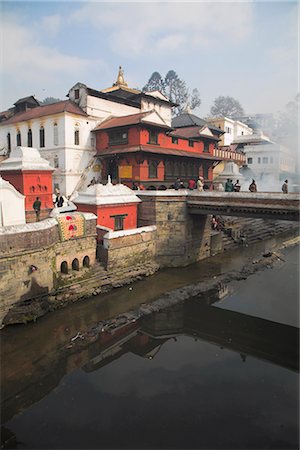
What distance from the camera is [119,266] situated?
57.2 ft

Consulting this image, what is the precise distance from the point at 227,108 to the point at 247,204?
83082mm

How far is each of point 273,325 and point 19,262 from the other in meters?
10.5

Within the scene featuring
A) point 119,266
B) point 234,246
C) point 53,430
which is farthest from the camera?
point 234,246

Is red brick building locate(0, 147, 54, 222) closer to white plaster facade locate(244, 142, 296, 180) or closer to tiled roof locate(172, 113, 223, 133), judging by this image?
tiled roof locate(172, 113, 223, 133)

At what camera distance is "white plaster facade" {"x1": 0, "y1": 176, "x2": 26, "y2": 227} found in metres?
15.1

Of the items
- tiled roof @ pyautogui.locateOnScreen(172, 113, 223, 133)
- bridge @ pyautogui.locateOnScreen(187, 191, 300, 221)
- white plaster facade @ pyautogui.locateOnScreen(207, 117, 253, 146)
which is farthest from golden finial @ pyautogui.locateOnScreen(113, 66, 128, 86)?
bridge @ pyautogui.locateOnScreen(187, 191, 300, 221)

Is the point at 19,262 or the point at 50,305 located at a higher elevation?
the point at 19,262

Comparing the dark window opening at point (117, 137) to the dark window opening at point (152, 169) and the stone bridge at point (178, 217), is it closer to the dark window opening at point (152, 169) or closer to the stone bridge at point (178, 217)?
the dark window opening at point (152, 169)

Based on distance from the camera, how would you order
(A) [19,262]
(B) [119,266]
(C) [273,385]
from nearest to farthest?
1. (C) [273,385]
2. (A) [19,262]
3. (B) [119,266]

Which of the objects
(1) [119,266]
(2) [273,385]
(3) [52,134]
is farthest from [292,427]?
(3) [52,134]

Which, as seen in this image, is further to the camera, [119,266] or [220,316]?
[119,266]

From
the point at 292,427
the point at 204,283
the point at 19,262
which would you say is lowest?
the point at 292,427

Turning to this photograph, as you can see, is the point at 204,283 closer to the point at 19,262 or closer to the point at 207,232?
the point at 207,232

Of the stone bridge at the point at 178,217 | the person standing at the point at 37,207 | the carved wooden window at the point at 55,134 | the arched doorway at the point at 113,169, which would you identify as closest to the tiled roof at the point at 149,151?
the arched doorway at the point at 113,169
